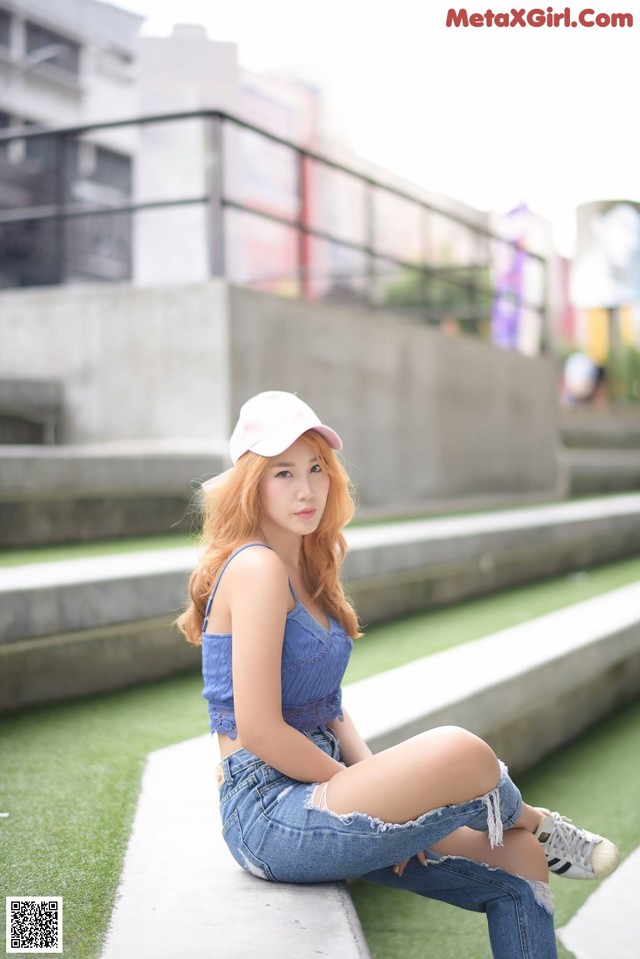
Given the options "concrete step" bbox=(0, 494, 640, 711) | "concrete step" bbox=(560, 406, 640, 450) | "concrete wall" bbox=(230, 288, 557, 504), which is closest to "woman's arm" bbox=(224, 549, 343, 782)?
"concrete step" bbox=(0, 494, 640, 711)

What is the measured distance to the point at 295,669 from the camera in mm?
1894

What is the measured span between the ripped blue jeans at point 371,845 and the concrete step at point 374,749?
68 mm

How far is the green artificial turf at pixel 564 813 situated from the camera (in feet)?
7.38

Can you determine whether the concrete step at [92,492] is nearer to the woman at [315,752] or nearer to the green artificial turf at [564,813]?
the green artificial turf at [564,813]

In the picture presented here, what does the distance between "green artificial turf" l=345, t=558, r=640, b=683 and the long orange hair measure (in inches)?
45.7

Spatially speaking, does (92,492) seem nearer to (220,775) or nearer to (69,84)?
(220,775)

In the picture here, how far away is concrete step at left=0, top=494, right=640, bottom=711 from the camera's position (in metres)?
2.83

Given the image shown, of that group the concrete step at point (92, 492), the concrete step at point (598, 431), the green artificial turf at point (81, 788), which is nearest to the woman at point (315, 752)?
the green artificial turf at point (81, 788)

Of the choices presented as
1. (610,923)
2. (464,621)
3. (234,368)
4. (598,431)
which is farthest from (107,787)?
(598,431)

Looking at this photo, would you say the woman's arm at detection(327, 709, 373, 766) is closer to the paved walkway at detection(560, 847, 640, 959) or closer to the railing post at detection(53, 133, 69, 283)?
the paved walkway at detection(560, 847, 640, 959)

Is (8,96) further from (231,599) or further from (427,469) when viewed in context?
(231,599)

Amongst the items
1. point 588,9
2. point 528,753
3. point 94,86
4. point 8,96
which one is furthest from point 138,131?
point 94,86

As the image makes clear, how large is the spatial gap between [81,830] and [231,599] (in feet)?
2.10

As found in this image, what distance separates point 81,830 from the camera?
2.07 metres
